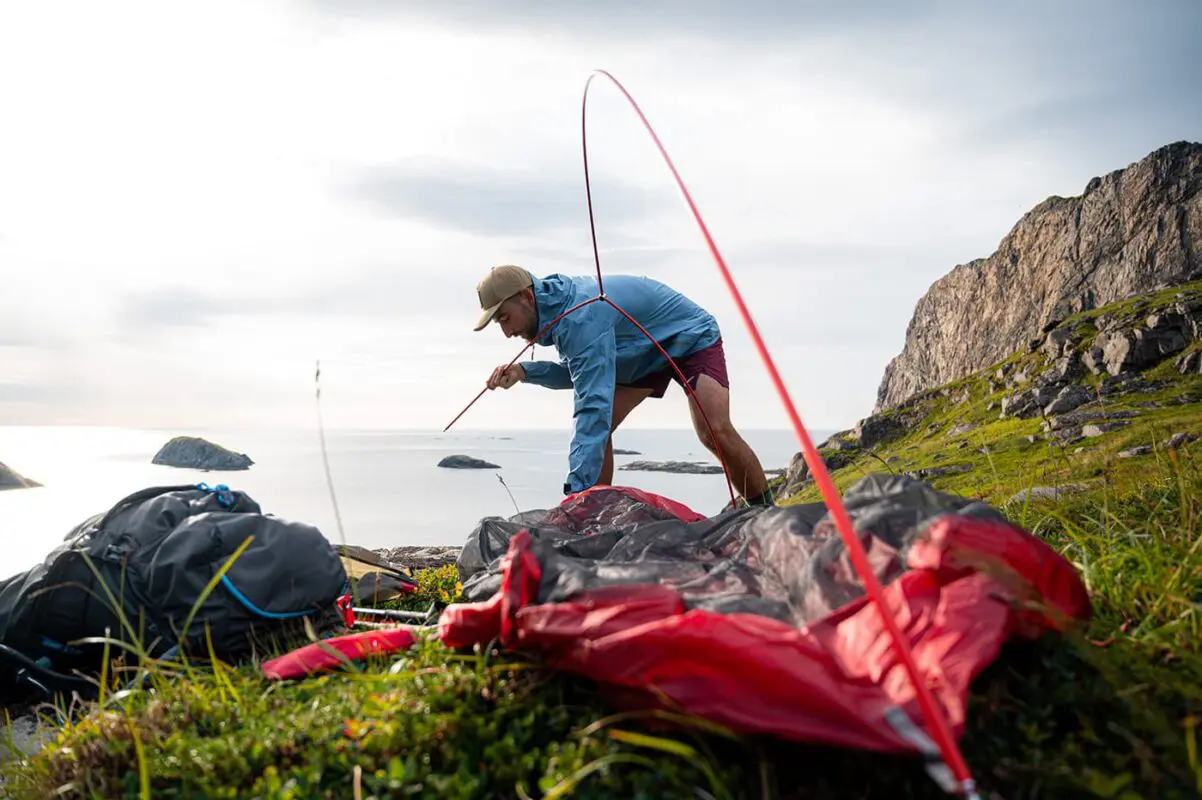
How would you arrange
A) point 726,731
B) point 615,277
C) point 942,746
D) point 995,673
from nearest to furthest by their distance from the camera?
point 942,746
point 726,731
point 995,673
point 615,277

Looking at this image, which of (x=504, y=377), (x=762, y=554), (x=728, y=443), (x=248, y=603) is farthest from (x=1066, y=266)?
(x=248, y=603)

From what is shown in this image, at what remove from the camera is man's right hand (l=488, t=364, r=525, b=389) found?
642 centimetres

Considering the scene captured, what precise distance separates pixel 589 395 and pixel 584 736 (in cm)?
399

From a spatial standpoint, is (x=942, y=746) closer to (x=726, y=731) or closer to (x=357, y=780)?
(x=726, y=731)

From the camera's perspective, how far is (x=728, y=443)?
6547mm

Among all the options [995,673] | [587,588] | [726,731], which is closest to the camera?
[726,731]

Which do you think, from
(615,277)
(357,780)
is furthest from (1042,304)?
(357,780)

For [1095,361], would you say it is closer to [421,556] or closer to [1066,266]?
[1066,266]

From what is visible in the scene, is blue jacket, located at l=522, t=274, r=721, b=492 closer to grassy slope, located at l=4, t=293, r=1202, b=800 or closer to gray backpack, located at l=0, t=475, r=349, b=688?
gray backpack, located at l=0, t=475, r=349, b=688

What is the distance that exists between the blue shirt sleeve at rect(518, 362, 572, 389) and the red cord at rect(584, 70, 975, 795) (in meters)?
4.30

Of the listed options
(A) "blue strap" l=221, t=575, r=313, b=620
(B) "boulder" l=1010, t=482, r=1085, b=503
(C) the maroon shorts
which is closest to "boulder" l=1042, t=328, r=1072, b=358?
(B) "boulder" l=1010, t=482, r=1085, b=503

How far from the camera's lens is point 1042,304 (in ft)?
244

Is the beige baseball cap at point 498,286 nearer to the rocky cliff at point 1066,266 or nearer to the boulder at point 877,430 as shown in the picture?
the boulder at point 877,430

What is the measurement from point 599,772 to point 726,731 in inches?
13.7
